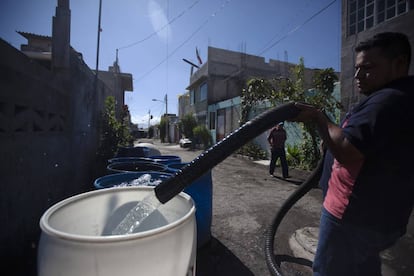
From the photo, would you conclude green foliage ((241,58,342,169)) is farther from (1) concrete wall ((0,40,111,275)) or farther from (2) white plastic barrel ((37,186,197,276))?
(2) white plastic barrel ((37,186,197,276))

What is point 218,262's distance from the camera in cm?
242

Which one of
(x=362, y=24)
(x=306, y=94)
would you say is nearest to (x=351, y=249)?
(x=362, y=24)

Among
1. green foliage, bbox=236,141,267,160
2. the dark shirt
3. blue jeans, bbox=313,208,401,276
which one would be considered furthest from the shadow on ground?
green foliage, bbox=236,141,267,160

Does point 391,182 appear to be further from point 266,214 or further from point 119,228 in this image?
point 266,214

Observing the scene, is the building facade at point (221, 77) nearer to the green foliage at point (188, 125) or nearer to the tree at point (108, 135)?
the green foliage at point (188, 125)

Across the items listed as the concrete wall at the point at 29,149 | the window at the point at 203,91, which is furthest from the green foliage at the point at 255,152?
the window at the point at 203,91

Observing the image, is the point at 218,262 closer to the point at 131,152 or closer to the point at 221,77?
the point at 131,152

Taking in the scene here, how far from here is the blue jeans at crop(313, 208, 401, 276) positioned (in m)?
1.15

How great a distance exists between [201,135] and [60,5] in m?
13.6

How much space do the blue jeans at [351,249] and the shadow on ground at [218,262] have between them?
4.17ft

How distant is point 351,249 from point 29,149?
3004mm

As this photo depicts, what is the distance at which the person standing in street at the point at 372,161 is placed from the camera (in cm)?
102

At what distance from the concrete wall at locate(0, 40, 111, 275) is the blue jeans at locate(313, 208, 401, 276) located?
8.57 ft

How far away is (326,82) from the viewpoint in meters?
6.83
